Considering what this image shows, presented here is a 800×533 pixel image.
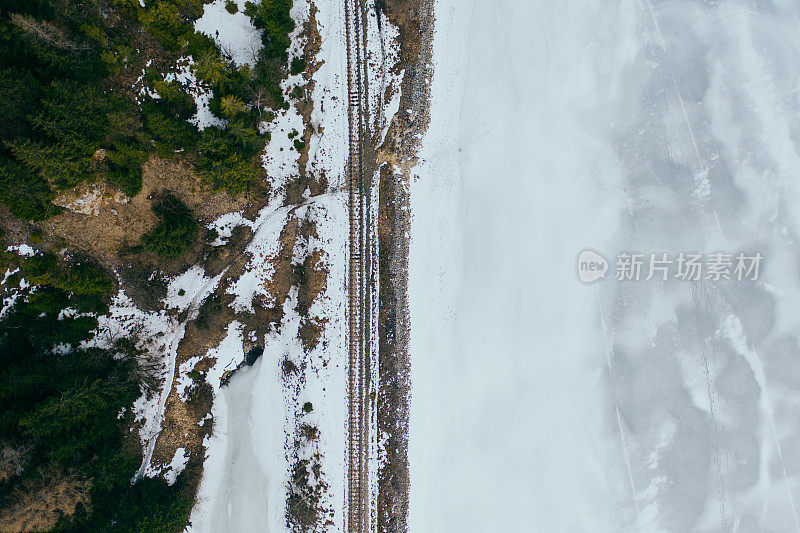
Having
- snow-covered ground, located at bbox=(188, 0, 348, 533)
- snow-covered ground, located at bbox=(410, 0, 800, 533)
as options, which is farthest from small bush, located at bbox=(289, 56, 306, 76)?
snow-covered ground, located at bbox=(410, 0, 800, 533)

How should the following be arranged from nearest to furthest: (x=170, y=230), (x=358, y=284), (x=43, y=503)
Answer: (x=43, y=503) < (x=170, y=230) < (x=358, y=284)

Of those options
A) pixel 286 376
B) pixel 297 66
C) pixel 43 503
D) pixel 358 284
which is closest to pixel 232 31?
pixel 297 66

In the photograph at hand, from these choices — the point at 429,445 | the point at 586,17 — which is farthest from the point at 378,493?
the point at 586,17

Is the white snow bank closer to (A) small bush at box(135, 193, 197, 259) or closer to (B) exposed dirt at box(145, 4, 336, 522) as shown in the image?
(B) exposed dirt at box(145, 4, 336, 522)

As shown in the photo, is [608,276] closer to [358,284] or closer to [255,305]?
[358,284]

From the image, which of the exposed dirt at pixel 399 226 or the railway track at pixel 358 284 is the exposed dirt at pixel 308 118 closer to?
the railway track at pixel 358 284
